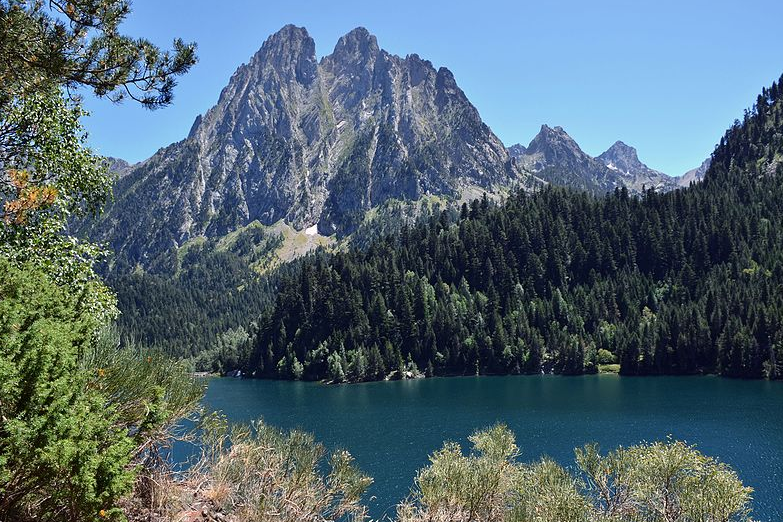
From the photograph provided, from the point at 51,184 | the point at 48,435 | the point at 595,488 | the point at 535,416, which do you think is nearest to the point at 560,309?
the point at 535,416

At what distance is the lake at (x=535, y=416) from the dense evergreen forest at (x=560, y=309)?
11.1m

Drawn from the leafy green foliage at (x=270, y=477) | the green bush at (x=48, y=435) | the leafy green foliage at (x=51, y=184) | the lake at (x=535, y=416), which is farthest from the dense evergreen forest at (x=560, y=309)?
the green bush at (x=48, y=435)

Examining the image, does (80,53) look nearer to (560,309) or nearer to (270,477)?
(270,477)

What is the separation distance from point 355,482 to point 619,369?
131 metres

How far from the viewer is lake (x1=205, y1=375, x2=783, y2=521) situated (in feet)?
203

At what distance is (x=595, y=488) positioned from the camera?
39.0 meters

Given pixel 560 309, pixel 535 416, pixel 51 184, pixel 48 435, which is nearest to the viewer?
pixel 48 435

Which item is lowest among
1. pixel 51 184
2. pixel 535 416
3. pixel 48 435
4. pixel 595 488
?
pixel 535 416

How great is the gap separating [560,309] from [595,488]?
138471 mm

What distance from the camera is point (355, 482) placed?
29.6m

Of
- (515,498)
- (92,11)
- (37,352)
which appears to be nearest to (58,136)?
(92,11)

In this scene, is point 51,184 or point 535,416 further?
point 535,416

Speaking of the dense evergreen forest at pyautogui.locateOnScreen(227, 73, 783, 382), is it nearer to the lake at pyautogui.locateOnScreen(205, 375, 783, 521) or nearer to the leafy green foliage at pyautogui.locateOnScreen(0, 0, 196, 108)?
the lake at pyautogui.locateOnScreen(205, 375, 783, 521)

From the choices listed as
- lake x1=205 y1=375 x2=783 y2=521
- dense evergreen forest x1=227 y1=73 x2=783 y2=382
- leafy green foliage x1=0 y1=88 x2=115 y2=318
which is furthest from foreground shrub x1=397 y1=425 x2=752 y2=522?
dense evergreen forest x1=227 y1=73 x2=783 y2=382
